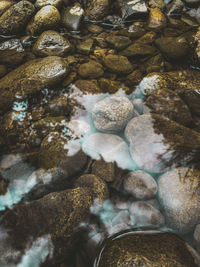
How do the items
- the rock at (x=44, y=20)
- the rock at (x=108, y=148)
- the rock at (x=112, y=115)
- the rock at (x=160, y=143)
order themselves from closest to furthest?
the rock at (x=160, y=143), the rock at (x=108, y=148), the rock at (x=112, y=115), the rock at (x=44, y=20)

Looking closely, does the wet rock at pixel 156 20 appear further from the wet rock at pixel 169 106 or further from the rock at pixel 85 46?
the wet rock at pixel 169 106

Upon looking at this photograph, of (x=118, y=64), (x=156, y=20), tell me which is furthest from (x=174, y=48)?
(x=156, y=20)

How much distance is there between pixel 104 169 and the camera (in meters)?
2.90

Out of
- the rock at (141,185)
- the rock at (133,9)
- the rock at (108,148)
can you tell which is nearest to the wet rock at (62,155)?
the rock at (108,148)

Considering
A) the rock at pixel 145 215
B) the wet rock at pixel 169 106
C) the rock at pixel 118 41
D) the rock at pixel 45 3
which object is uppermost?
the rock at pixel 45 3

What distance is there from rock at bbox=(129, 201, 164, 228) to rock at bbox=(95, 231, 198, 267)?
18 cm

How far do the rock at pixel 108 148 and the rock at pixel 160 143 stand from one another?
5.5 inches

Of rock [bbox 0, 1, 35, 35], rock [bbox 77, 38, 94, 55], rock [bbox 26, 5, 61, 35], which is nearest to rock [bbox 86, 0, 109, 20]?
rock [bbox 26, 5, 61, 35]

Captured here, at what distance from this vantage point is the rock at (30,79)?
392 centimetres

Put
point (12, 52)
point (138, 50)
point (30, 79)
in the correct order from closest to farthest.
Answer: point (30, 79), point (138, 50), point (12, 52)

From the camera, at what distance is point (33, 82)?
4.01m

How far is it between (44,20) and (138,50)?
2.95 m

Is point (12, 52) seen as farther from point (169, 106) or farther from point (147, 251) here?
point (147, 251)

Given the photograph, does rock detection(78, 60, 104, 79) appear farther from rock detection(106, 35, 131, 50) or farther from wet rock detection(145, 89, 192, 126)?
wet rock detection(145, 89, 192, 126)
